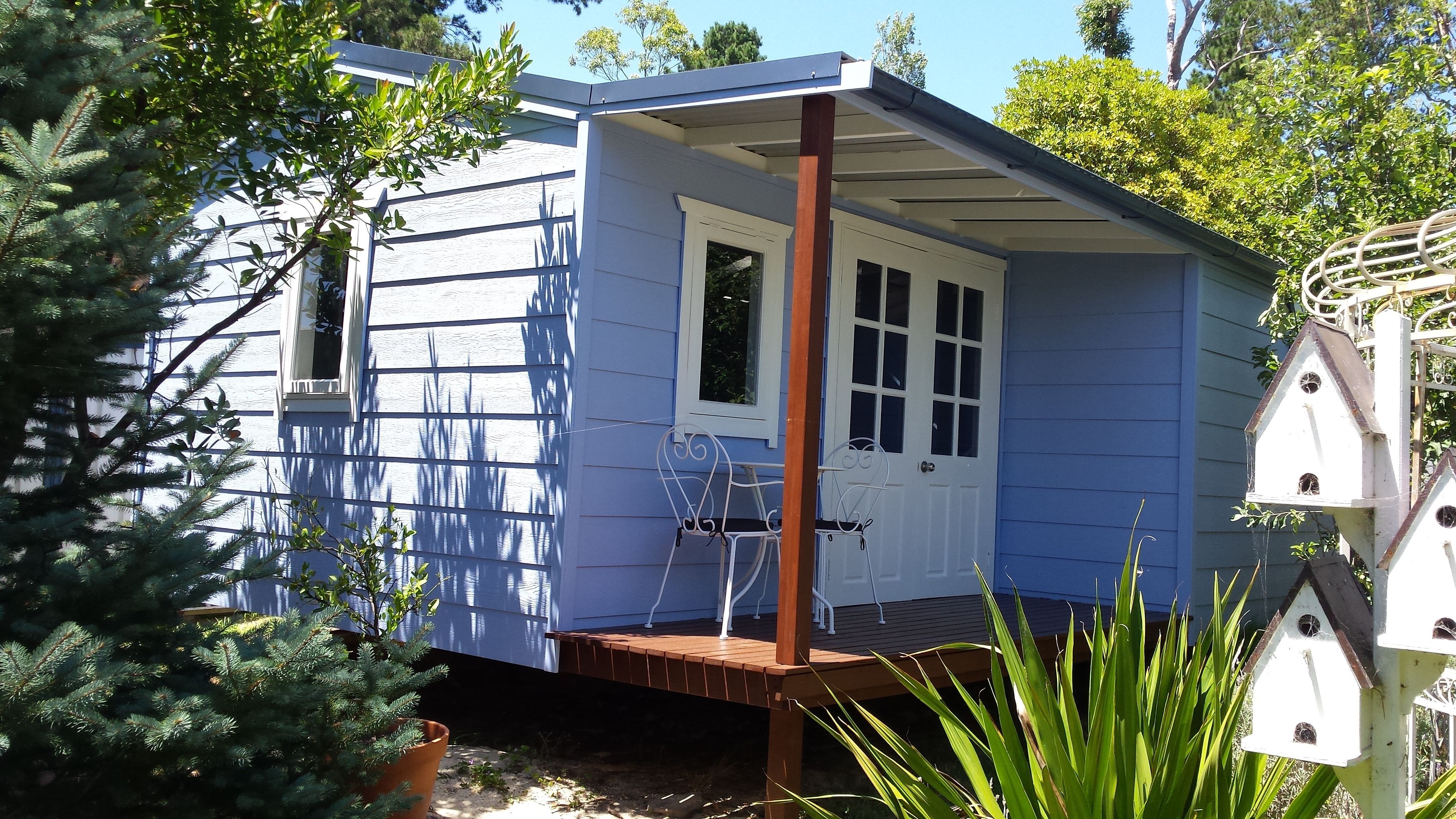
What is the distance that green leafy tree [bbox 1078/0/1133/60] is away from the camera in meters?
16.3

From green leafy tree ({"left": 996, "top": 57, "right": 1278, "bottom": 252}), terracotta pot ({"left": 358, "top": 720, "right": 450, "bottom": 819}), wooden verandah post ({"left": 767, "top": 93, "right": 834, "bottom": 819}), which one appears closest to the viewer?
terracotta pot ({"left": 358, "top": 720, "right": 450, "bottom": 819})

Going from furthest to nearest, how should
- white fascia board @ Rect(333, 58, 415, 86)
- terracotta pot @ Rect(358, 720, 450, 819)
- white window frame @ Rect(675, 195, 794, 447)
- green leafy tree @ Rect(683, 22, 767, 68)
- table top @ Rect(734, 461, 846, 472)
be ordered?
green leafy tree @ Rect(683, 22, 767, 68) < white fascia board @ Rect(333, 58, 415, 86) < white window frame @ Rect(675, 195, 794, 447) < table top @ Rect(734, 461, 846, 472) < terracotta pot @ Rect(358, 720, 450, 819)

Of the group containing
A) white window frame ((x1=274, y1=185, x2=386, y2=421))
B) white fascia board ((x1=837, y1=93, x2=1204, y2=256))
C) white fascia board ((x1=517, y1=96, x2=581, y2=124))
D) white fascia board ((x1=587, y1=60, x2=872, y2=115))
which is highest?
white fascia board ((x1=517, y1=96, x2=581, y2=124))

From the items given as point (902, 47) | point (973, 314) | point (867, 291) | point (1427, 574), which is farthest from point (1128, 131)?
point (902, 47)

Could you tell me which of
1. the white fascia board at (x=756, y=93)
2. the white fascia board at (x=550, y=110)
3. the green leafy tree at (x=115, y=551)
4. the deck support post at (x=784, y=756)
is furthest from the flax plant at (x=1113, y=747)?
the white fascia board at (x=550, y=110)

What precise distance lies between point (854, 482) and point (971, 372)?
1.43 metres

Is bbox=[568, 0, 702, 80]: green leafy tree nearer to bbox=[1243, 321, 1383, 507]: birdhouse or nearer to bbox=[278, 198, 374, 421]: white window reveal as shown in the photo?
bbox=[278, 198, 374, 421]: white window reveal

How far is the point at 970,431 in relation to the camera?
7.13 metres

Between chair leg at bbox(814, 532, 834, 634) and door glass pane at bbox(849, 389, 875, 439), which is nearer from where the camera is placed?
chair leg at bbox(814, 532, 834, 634)

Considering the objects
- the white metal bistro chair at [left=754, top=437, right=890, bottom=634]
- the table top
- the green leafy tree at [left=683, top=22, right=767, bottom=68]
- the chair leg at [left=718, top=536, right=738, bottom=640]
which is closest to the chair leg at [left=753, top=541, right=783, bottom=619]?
the white metal bistro chair at [left=754, top=437, right=890, bottom=634]

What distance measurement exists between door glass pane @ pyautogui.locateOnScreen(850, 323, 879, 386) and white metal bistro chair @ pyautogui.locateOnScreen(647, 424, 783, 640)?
1083 millimetres

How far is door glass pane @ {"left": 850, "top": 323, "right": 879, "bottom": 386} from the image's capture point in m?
6.29

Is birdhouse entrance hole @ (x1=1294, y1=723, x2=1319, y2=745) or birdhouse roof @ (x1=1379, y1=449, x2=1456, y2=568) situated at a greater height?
birdhouse roof @ (x1=1379, y1=449, x2=1456, y2=568)

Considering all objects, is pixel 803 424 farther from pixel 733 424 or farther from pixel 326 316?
pixel 326 316
